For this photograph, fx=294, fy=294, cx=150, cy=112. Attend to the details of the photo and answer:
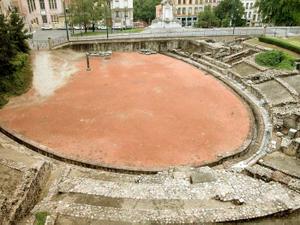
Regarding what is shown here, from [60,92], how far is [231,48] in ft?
73.8

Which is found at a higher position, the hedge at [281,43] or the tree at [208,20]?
the tree at [208,20]

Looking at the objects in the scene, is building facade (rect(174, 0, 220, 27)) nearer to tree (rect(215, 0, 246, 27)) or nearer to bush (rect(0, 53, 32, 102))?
tree (rect(215, 0, 246, 27))

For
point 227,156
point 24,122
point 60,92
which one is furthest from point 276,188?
point 60,92

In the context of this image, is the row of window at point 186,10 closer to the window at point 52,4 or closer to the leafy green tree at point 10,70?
the window at point 52,4

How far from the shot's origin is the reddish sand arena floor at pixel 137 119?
18.1m

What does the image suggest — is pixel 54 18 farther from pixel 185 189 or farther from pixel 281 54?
pixel 185 189

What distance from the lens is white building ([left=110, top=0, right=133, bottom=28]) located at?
6194 cm

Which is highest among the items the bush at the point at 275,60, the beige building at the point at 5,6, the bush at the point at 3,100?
the beige building at the point at 5,6

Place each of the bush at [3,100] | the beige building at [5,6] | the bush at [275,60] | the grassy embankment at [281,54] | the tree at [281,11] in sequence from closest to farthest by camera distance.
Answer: the bush at [3,100] → the bush at [275,60] → the grassy embankment at [281,54] → the beige building at [5,6] → the tree at [281,11]

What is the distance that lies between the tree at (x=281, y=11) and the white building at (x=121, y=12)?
1054 inches

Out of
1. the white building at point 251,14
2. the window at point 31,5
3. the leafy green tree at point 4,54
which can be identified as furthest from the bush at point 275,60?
the white building at point 251,14

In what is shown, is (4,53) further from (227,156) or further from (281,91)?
(281,91)

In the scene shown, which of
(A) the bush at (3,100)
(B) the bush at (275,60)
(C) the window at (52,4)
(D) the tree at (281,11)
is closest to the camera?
(A) the bush at (3,100)

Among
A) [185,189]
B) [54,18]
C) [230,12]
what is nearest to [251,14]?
[230,12]
